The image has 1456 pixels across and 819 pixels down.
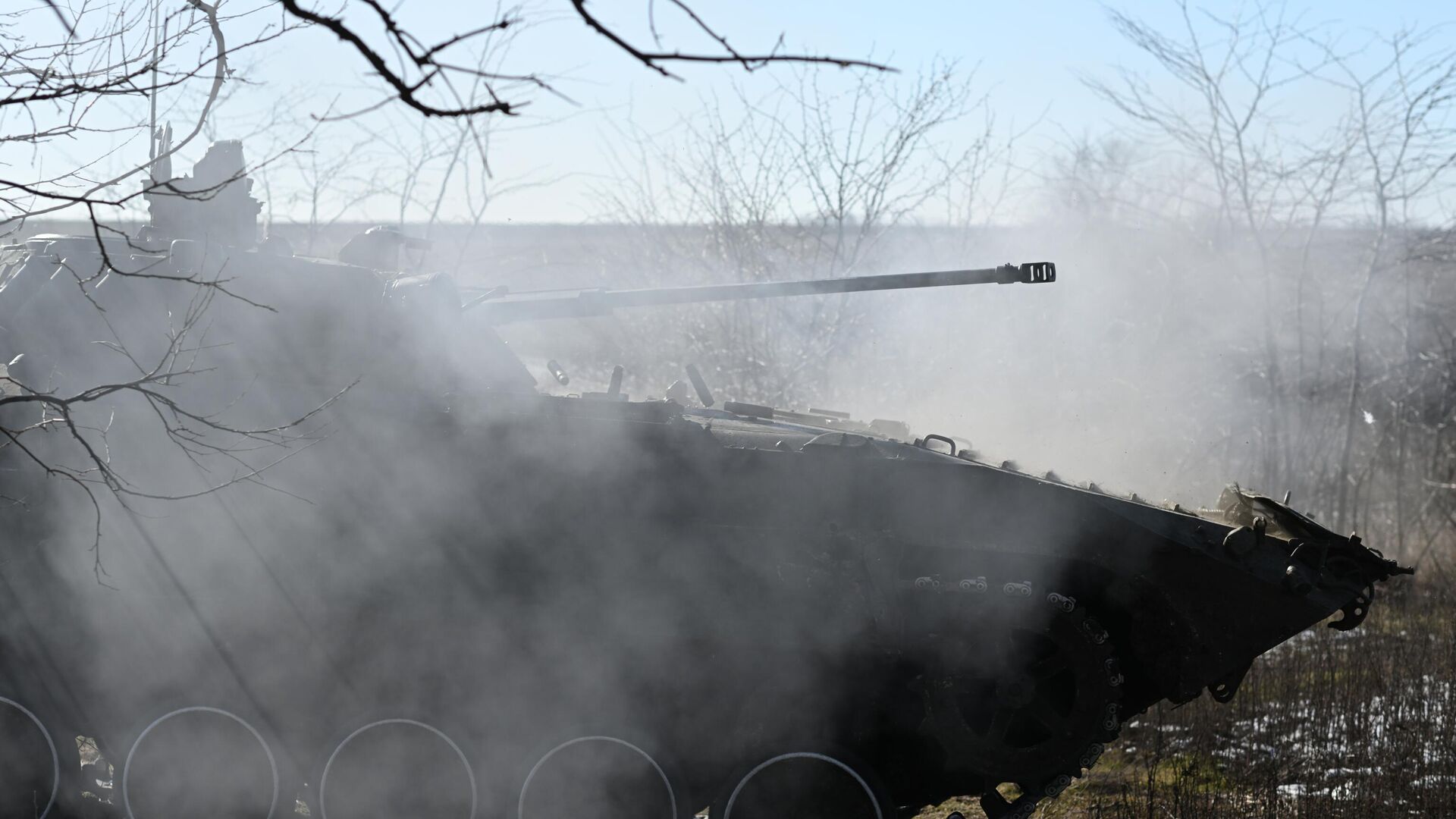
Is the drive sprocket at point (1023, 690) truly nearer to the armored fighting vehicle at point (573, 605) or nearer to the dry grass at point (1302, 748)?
the armored fighting vehicle at point (573, 605)

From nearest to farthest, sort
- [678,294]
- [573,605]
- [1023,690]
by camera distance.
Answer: [1023,690]
[573,605]
[678,294]

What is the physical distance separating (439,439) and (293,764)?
5.27 ft

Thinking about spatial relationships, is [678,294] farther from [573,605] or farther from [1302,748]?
[1302,748]

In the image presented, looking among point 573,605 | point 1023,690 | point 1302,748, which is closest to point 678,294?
point 573,605

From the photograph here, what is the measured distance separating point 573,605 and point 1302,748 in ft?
15.2

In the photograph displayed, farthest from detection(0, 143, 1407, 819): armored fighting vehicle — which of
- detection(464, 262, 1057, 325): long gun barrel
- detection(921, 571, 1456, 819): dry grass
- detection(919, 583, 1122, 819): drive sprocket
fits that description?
detection(921, 571, 1456, 819): dry grass

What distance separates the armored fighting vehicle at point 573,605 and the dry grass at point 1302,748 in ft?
4.92

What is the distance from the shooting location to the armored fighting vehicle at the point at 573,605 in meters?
5.01

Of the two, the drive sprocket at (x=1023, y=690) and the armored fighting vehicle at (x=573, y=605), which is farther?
the armored fighting vehicle at (x=573, y=605)

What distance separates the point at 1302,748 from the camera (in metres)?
7.36

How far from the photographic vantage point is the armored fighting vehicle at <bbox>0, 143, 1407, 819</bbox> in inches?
197

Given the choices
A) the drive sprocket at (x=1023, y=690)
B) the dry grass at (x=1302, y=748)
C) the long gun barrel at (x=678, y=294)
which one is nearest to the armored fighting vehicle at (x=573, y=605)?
Answer: the drive sprocket at (x=1023, y=690)

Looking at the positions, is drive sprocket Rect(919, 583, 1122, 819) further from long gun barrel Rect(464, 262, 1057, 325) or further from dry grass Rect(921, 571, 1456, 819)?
long gun barrel Rect(464, 262, 1057, 325)

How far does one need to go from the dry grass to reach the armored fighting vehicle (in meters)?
1.50
